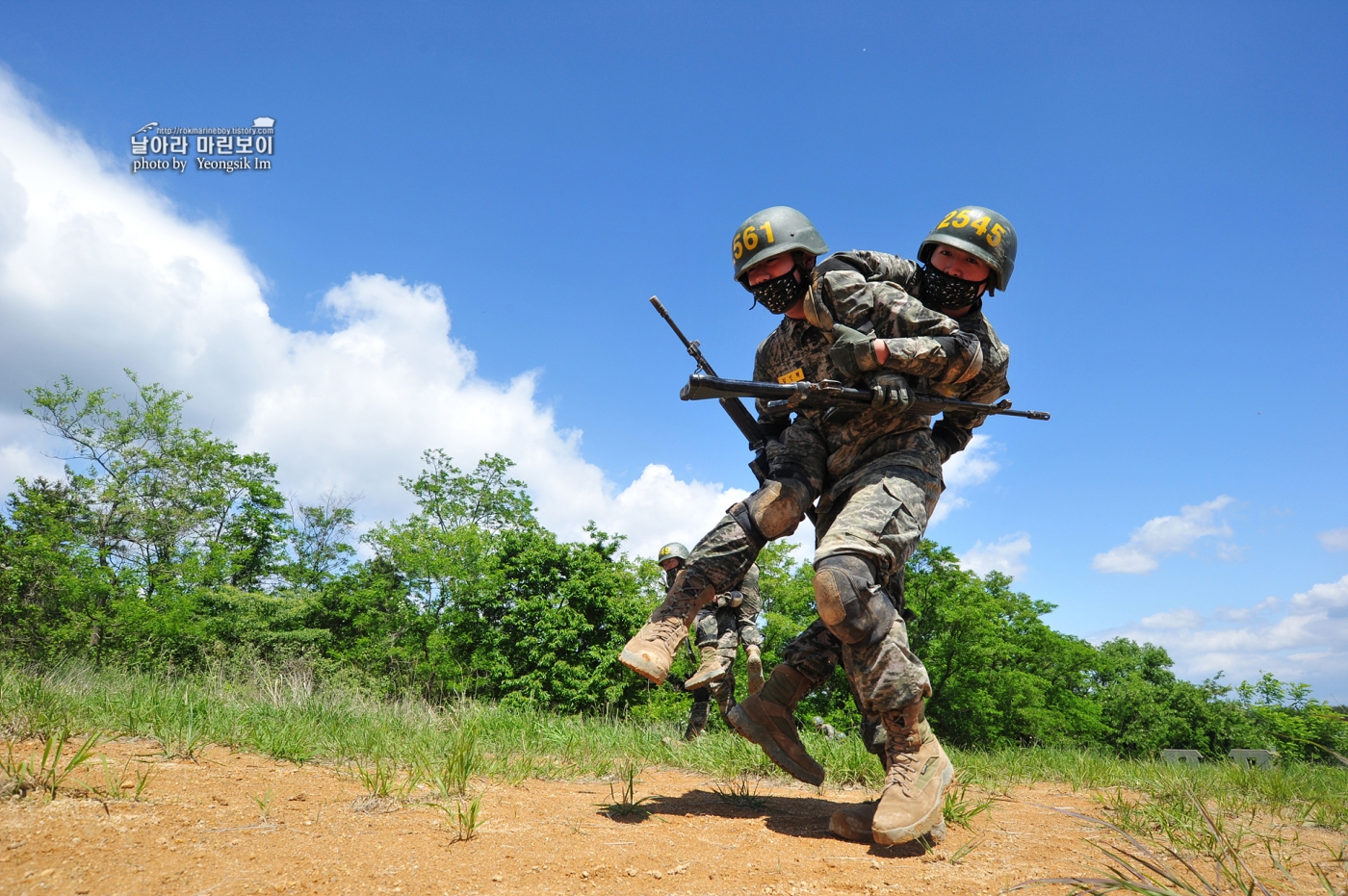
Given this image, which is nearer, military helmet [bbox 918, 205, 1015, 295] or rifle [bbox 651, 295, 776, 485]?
military helmet [bbox 918, 205, 1015, 295]

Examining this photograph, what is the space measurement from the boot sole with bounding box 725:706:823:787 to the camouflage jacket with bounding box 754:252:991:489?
3.62 ft

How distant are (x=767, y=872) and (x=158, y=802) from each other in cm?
190

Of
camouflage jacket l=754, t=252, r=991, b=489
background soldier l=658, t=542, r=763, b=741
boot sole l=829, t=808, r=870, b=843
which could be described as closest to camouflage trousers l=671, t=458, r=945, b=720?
camouflage jacket l=754, t=252, r=991, b=489

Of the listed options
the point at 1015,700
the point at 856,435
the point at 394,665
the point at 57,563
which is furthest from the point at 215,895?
the point at 57,563

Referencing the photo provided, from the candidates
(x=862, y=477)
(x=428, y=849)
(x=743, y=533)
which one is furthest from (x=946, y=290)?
(x=428, y=849)

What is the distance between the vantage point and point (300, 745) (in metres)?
3.49

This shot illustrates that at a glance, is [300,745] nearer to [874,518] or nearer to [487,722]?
[487,722]

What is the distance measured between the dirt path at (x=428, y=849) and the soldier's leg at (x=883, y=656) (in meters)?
0.19

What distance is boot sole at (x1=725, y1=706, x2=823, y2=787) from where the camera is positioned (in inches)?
124

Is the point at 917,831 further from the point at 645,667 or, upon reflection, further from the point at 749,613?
the point at 749,613

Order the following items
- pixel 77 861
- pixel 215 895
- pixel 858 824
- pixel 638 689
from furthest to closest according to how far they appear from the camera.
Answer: pixel 638 689 → pixel 858 824 → pixel 77 861 → pixel 215 895

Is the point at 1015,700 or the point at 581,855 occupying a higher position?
the point at 581,855

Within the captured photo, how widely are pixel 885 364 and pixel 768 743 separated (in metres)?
1.73

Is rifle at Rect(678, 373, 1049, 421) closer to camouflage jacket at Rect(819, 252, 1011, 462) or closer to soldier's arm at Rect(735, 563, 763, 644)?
camouflage jacket at Rect(819, 252, 1011, 462)
